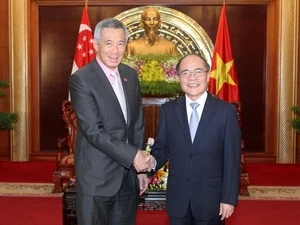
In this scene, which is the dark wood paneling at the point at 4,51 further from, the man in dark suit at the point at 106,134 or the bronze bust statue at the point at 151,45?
the man in dark suit at the point at 106,134

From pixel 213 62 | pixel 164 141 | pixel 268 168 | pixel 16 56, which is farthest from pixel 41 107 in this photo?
pixel 164 141

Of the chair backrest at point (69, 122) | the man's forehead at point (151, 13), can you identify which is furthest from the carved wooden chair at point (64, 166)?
the man's forehead at point (151, 13)

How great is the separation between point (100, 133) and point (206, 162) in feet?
1.58

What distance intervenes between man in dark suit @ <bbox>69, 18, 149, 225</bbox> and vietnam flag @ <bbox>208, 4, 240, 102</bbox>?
4.86 metres

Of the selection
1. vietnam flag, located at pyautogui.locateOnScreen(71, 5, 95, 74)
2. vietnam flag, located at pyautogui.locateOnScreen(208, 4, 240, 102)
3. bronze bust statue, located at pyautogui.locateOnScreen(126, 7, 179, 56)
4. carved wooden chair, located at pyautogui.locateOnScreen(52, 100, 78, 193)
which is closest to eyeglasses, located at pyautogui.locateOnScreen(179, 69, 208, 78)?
carved wooden chair, located at pyautogui.locateOnScreen(52, 100, 78, 193)

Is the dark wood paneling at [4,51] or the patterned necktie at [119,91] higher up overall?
the dark wood paneling at [4,51]

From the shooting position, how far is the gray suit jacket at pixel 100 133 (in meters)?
2.40

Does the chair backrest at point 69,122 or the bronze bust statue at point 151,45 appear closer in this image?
the chair backrest at point 69,122

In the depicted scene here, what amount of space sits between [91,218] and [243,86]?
5.82 metres

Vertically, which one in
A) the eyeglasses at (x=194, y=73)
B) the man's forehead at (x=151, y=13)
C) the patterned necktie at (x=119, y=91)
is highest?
the man's forehead at (x=151, y=13)

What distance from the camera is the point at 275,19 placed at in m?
7.80

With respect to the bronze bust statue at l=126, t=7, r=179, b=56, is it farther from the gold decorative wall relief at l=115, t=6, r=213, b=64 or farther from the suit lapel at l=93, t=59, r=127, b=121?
the suit lapel at l=93, t=59, r=127, b=121

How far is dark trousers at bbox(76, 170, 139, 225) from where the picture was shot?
98.0 inches

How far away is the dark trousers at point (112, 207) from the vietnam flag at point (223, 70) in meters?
4.82
